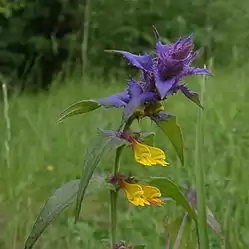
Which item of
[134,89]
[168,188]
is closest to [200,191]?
[168,188]

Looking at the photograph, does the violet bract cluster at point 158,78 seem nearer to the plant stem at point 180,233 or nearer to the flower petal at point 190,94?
the flower petal at point 190,94

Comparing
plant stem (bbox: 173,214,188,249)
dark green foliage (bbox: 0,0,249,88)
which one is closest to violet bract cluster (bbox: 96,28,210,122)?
plant stem (bbox: 173,214,188,249)

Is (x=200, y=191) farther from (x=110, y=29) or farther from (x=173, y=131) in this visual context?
(x=110, y=29)

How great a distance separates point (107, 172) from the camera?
1873 millimetres

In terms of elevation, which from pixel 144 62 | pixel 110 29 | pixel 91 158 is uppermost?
pixel 110 29

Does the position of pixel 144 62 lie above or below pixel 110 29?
below

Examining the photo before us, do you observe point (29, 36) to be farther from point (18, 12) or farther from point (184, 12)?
point (184, 12)

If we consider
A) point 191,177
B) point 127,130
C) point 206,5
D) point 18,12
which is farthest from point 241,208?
point 206,5

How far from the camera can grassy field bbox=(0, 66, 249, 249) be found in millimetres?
1688

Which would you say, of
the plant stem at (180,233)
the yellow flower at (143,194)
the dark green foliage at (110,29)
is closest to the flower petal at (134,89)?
the yellow flower at (143,194)

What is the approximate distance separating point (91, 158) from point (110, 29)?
5355mm

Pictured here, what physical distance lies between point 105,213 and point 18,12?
3.82 meters

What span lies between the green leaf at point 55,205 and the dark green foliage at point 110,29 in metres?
4.66

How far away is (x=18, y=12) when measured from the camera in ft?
18.2
